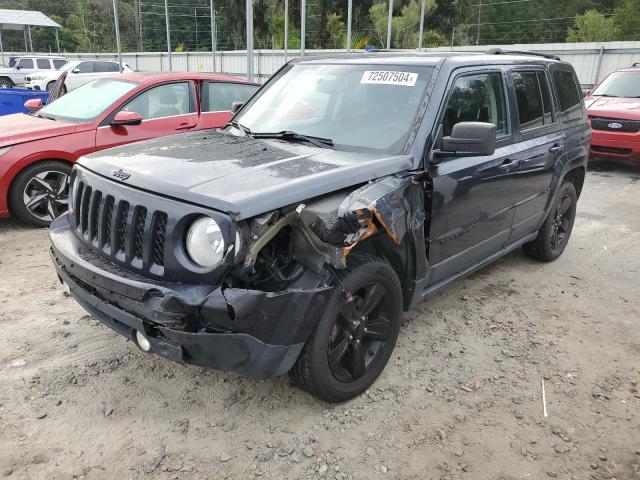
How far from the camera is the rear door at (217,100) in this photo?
22.6 feet

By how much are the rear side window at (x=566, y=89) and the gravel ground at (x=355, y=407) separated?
6.39 feet

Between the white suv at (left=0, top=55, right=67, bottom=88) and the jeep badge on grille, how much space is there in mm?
25774

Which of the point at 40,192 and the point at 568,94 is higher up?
the point at 568,94

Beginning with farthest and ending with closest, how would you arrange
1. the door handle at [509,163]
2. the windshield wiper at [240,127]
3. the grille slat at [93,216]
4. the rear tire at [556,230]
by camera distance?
the rear tire at [556,230] → the door handle at [509,163] → the windshield wiper at [240,127] → the grille slat at [93,216]

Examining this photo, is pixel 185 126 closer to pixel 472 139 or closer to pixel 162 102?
pixel 162 102

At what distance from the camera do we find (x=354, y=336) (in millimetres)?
2959

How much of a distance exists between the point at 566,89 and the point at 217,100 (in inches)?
165

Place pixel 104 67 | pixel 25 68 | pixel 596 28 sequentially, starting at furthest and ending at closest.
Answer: pixel 596 28
pixel 25 68
pixel 104 67

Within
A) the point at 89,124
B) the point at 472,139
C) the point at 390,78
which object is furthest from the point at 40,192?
→ the point at 472,139

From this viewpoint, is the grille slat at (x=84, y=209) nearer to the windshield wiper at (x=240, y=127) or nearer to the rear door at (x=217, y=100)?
the windshield wiper at (x=240, y=127)

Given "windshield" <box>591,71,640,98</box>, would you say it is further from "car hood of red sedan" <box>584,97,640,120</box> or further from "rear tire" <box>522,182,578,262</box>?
"rear tire" <box>522,182,578,262</box>

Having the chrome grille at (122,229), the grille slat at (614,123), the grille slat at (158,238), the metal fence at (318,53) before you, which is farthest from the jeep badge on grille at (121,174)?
the metal fence at (318,53)

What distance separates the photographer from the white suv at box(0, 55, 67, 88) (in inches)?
974

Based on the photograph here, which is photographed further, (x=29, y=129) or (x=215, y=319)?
(x=29, y=129)
